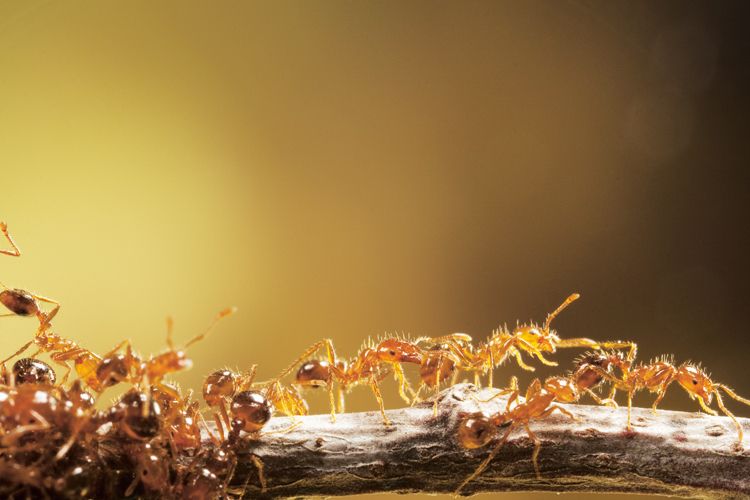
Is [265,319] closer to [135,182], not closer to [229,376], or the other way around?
[135,182]

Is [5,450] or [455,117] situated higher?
[455,117]

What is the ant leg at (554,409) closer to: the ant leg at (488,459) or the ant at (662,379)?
the ant leg at (488,459)

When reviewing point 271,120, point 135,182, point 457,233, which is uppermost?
point 271,120

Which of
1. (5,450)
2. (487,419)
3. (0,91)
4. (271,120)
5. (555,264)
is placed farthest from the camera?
(555,264)

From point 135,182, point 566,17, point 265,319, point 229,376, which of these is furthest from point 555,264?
point 229,376

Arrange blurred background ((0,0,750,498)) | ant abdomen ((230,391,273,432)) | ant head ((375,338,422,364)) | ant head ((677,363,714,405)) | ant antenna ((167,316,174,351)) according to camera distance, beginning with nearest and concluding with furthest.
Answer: ant antenna ((167,316,174,351))
ant abdomen ((230,391,273,432))
ant head ((677,363,714,405))
ant head ((375,338,422,364))
blurred background ((0,0,750,498))

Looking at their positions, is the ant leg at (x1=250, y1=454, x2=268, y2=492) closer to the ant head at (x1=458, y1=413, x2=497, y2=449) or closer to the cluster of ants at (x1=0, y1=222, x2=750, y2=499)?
the cluster of ants at (x1=0, y1=222, x2=750, y2=499)

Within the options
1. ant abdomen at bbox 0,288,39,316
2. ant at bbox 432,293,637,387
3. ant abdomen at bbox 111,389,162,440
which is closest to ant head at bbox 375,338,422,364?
ant at bbox 432,293,637,387
